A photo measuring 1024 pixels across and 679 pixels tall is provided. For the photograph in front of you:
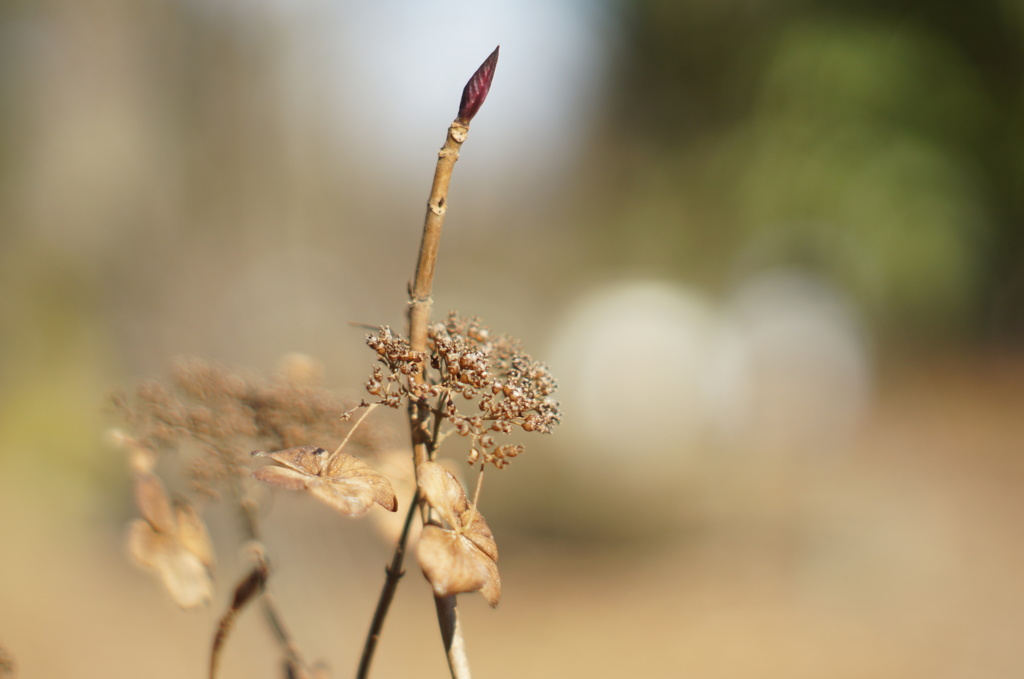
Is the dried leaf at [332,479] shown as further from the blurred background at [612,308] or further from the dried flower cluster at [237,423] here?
the blurred background at [612,308]

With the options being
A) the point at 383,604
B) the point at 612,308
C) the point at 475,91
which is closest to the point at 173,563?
the point at 383,604

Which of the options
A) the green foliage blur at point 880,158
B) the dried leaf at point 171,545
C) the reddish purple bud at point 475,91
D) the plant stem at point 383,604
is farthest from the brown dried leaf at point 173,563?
the green foliage blur at point 880,158

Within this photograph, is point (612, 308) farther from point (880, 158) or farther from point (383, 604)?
point (383, 604)

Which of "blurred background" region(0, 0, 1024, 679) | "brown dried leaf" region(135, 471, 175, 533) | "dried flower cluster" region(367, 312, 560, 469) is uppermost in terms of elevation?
"blurred background" region(0, 0, 1024, 679)

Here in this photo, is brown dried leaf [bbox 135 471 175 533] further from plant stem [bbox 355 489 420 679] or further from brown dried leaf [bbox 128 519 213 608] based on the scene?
plant stem [bbox 355 489 420 679]

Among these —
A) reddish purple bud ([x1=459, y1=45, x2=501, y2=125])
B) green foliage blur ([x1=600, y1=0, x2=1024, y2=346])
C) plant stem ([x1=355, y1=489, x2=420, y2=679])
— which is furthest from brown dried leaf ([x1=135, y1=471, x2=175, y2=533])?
green foliage blur ([x1=600, y1=0, x2=1024, y2=346])

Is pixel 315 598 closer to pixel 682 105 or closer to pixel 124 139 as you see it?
pixel 124 139

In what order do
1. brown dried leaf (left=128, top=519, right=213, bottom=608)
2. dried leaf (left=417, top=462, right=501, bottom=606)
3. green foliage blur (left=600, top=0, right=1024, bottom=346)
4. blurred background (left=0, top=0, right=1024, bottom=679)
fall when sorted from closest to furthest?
dried leaf (left=417, top=462, right=501, bottom=606)
brown dried leaf (left=128, top=519, right=213, bottom=608)
blurred background (left=0, top=0, right=1024, bottom=679)
green foliage blur (left=600, top=0, right=1024, bottom=346)
